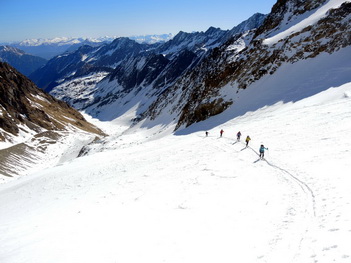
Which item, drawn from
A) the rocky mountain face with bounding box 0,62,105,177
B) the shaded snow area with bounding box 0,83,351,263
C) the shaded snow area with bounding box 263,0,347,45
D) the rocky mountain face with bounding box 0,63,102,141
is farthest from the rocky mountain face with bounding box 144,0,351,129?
the rocky mountain face with bounding box 0,63,102,141

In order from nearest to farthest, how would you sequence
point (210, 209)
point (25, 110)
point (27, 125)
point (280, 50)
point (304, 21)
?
point (210, 209), point (280, 50), point (304, 21), point (27, 125), point (25, 110)

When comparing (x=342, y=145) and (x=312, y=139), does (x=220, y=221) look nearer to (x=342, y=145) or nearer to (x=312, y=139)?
(x=342, y=145)

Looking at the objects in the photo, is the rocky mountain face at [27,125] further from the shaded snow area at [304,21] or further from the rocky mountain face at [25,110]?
the shaded snow area at [304,21]

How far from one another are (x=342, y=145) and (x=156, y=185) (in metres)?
15.6

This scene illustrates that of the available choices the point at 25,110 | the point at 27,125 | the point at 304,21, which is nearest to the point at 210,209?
the point at 304,21

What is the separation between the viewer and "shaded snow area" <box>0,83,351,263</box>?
34.5 feet

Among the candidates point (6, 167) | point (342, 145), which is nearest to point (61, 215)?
point (342, 145)

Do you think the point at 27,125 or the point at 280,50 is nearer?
the point at 280,50

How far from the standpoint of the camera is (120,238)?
12.7m

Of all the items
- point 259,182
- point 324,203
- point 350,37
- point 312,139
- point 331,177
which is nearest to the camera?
point 324,203

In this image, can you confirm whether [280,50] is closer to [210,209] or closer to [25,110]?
[210,209]

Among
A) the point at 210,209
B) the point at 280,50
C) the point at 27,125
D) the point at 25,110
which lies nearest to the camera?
the point at 210,209

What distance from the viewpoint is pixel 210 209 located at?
14.2 metres

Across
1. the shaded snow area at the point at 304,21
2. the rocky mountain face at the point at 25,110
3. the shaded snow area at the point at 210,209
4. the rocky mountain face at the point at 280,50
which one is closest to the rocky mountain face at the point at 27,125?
the rocky mountain face at the point at 25,110
